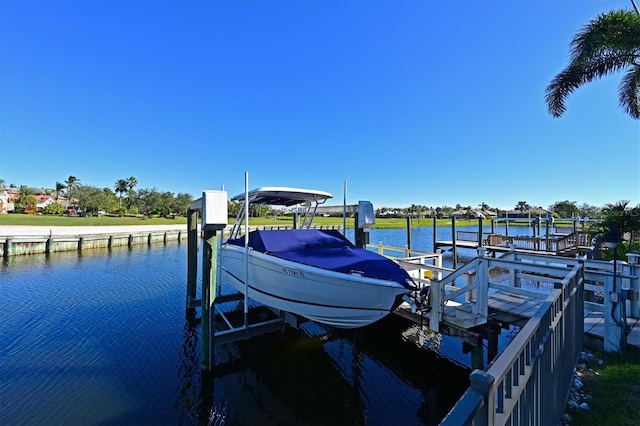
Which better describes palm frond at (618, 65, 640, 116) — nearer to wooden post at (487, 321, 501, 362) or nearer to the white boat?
wooden post at (487, 321, 501, 362)

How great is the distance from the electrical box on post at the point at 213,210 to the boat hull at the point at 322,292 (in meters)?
1.05

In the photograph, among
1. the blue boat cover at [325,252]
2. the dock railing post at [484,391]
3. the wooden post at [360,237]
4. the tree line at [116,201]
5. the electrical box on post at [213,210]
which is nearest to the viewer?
the dock railing post at [484,391]

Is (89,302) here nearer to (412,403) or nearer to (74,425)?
(74,425)

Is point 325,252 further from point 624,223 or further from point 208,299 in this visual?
point 624,223

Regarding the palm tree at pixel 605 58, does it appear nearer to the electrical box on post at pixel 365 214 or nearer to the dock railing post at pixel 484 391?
the electrical box on post at pixel 365 214

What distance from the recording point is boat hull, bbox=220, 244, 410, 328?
499 cm

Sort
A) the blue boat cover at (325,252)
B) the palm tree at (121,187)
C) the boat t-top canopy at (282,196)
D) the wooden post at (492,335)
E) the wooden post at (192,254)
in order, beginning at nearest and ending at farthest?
1. the blue boat cover at (325,252)
2. the wooden post at (492,335)
3. the boat t-top canopy at (282,196)
4. the wooden post at (192,254)
5. the palm tree at (121,187)

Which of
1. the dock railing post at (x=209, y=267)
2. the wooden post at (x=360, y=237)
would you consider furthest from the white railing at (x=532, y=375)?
the wooden post at (x=360, y=237)

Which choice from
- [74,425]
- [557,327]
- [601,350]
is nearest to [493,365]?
[557,327]

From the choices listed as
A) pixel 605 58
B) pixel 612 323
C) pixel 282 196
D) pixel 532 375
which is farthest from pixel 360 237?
pixel 605 58

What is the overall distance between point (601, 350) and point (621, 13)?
10399 millimetres

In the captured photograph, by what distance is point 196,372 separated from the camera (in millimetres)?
6664

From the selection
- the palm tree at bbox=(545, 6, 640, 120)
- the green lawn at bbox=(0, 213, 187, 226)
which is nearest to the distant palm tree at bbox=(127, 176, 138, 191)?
the green lawn at bbox=(0, 213, 187, 226)

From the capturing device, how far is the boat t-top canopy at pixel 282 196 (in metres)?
7.33
